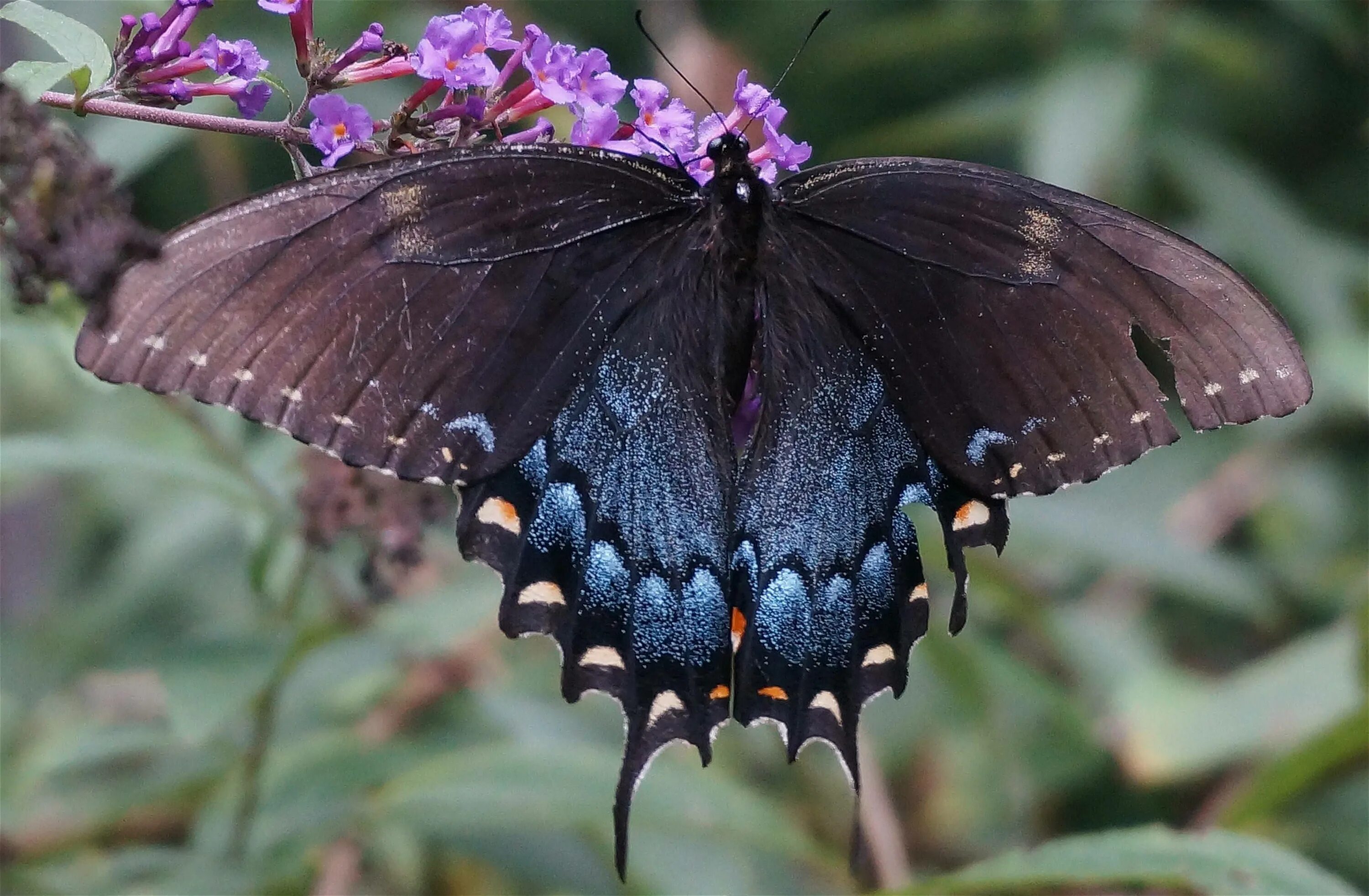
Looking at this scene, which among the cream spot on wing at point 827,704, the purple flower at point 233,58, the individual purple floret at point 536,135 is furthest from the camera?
the cream spot on wing at point 827,704

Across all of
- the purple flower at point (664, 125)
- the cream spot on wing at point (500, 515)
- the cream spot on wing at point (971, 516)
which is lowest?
the cream spot on wing at point (500, 515)

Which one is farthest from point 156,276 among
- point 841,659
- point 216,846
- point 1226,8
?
point 1226,8

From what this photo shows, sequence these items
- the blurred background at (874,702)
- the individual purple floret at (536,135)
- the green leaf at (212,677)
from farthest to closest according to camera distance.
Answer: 1. the blurred background at (874,702)
2. the green leaf at (212,677)
3. the individual purple floret at (536,135)

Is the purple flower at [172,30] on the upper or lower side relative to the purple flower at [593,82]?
lower

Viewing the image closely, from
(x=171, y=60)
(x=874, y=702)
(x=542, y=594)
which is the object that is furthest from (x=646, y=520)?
(x=874, y=702)

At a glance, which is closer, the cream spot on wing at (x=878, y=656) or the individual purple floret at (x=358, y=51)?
the individual purple floret at (x=358, y=51)

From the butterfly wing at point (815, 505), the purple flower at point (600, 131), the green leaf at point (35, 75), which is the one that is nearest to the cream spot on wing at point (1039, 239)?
the butterfly wing at point (815, 505)

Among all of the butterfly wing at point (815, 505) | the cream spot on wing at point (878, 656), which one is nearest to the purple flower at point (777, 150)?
the butterfly wing at point (815, 505)

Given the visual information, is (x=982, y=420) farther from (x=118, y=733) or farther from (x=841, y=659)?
(x=118, y=733)

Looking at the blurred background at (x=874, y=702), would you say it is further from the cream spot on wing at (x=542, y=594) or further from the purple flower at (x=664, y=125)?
the purple flower at (x=664, y=125)
